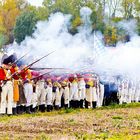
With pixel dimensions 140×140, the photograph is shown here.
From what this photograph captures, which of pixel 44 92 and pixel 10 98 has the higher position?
pixel 44 92

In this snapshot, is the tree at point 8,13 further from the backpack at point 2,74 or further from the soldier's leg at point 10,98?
the backpack at point 2,74

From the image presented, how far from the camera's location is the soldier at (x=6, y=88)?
2291 cm

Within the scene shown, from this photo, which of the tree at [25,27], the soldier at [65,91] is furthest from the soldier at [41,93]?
the tree at [25,27]

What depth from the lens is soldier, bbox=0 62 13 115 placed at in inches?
902

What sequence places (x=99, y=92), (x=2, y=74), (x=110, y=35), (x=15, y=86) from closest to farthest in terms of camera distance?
1. (x=2, y=74)
2. (x=15, y=86)
3. (x=99, y=92)
4. (x=110, y=35)

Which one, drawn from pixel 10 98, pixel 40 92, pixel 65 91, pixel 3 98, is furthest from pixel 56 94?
pixel 3 98

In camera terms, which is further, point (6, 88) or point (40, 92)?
point (40, 92)

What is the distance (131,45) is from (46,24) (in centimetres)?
486

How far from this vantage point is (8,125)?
18.6 meters

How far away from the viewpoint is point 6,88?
23031 mm

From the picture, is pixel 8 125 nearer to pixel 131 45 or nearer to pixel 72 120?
pixel 72 120

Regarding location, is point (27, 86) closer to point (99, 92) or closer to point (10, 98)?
point (10, 98)

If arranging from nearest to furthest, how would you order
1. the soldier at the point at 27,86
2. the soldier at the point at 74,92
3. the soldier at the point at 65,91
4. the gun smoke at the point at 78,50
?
1. the soldier at the point at 27,86
2. the soldier at the point at 65,91
3. the gun smoke at the point at 78,50
4. the soldier at the point at 74,92

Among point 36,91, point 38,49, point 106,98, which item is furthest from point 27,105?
point 106,98
